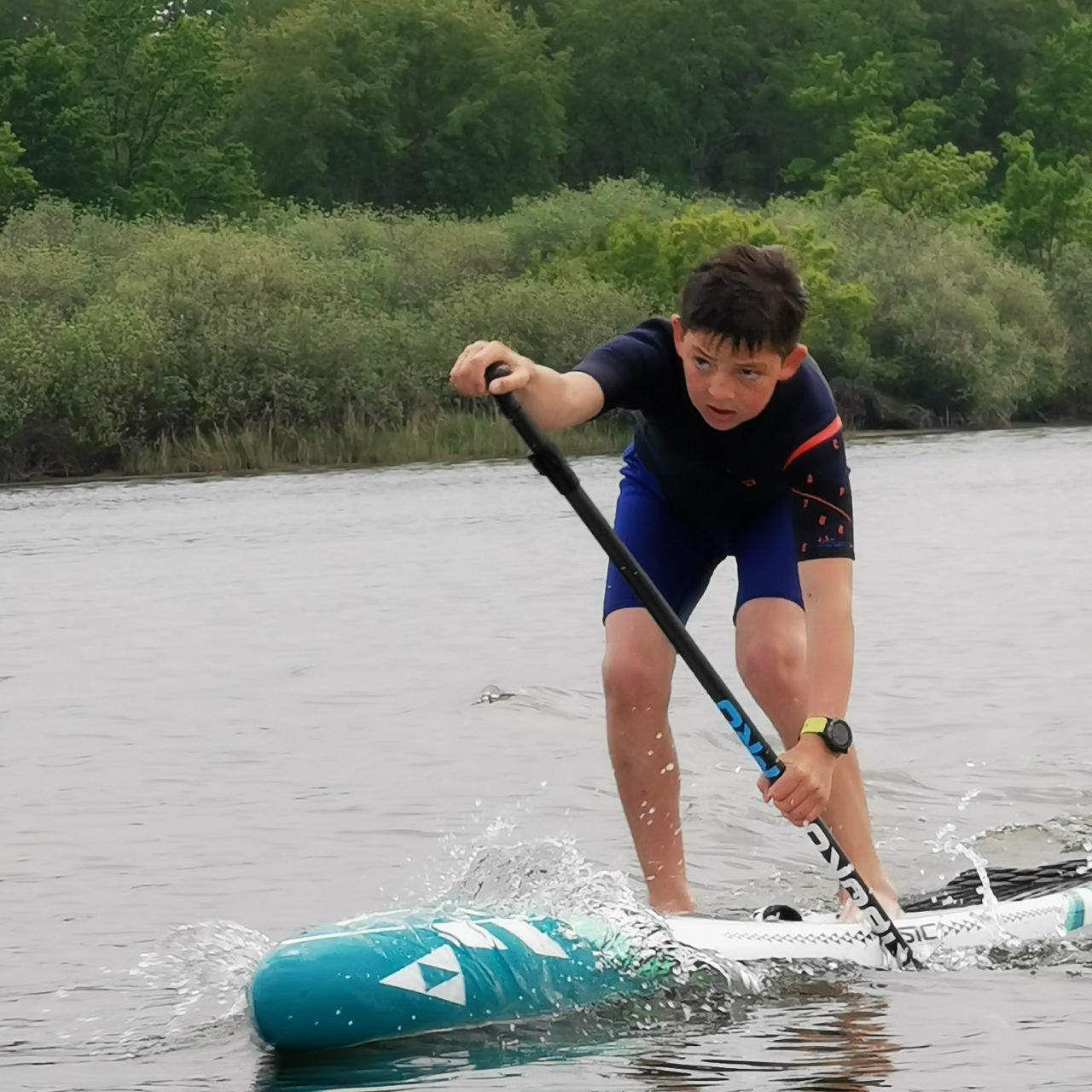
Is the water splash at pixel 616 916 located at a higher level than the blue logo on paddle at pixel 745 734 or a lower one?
lower

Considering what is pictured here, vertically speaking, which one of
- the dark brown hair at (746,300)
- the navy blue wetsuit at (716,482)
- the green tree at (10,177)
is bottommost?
the navy blue wetsuit at (716,482)

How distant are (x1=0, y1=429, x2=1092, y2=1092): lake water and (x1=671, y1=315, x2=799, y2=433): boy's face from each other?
133cm

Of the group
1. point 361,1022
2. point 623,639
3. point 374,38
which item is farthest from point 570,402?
point 374,38

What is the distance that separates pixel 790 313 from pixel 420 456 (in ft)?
123

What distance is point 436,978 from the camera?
5.79 m

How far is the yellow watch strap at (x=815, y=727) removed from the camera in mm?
5891

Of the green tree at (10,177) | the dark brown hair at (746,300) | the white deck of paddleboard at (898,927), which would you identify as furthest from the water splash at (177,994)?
the green tree at (10,177)

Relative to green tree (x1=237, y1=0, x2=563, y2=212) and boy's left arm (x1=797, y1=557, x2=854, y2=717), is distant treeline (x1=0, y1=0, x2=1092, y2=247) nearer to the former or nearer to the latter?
green tree (x1=237, y1=0, x2=563, y2=212)

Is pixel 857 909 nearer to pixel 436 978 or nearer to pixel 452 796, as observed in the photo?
pixel 436 978

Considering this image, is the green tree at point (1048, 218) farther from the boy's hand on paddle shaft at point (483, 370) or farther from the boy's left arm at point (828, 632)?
the boy's hand on paddle shaft at point (483, 370)

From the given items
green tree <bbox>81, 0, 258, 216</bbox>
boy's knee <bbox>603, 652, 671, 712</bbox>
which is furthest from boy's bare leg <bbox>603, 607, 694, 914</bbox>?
green tree <bbox>81, 0, 258, 216</bbox>

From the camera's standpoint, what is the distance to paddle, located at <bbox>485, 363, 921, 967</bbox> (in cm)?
547

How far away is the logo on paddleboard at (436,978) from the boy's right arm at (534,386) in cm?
129

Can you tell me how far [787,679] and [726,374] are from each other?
987 mm
